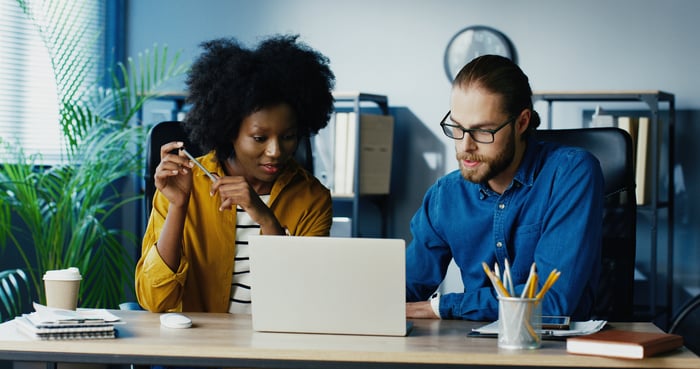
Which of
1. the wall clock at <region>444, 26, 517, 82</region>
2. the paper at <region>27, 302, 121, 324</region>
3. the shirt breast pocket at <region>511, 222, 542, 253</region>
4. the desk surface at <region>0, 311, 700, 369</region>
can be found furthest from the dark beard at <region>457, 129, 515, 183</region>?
the wall clock at <region>444, 26, 517, 82</region>

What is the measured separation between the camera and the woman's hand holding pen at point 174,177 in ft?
6.33

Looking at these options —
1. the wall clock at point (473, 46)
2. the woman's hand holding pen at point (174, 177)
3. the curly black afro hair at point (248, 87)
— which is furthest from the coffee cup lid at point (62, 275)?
the wall clock at point (473, 46)

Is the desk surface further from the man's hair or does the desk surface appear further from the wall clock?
the wall clock

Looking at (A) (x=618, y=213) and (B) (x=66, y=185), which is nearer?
(A) (x=618, y=213)

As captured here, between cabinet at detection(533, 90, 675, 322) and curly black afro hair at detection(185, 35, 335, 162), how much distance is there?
6.56 feet

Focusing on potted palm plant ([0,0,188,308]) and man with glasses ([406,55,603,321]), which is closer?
man with glasses ([406,55,603,321])

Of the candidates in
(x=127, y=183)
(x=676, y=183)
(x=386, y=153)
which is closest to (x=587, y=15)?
(x=676, y=183)

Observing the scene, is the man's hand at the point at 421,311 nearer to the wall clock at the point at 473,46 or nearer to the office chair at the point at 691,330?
the office chair at the point at 691,330

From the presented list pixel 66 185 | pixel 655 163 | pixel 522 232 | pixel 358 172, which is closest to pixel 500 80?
pixel 522 232

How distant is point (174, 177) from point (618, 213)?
3.34 feet

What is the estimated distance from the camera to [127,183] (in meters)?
4.36

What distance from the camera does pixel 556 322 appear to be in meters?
1.58

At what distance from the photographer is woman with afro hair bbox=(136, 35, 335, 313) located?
1.94m

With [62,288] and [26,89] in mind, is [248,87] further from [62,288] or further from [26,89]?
[26,89]
